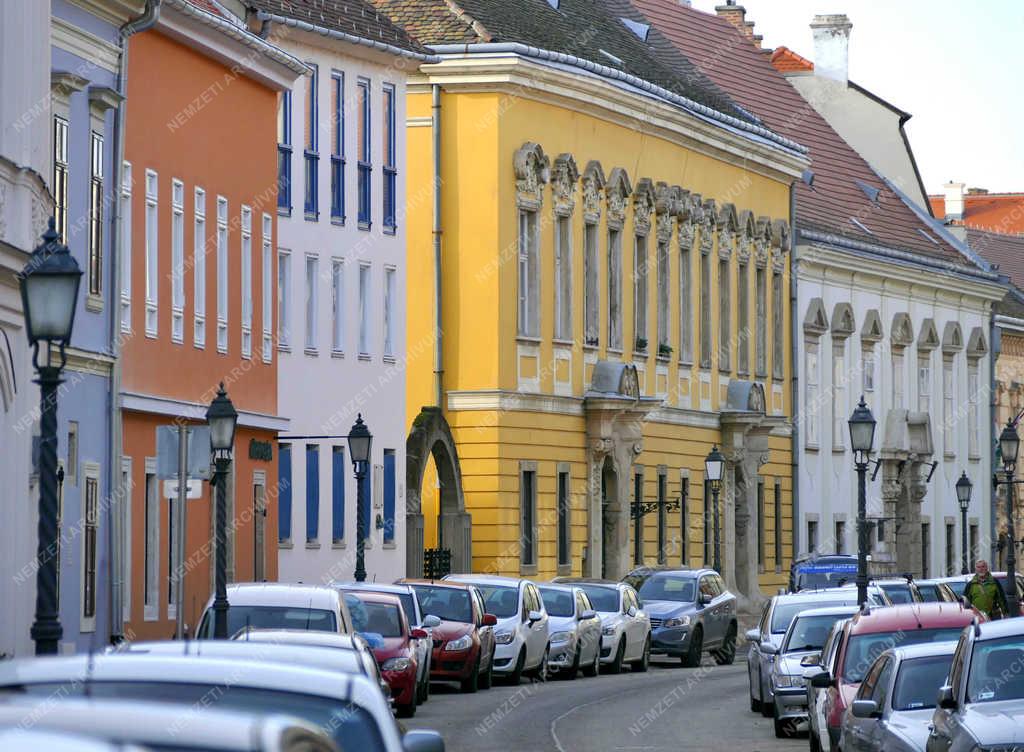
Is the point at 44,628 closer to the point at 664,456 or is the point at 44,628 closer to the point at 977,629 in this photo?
the point at 977,629

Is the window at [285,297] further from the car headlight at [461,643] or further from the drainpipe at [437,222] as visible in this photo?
the car headlight at [461,643]

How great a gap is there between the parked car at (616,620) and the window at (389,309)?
28.3 ft

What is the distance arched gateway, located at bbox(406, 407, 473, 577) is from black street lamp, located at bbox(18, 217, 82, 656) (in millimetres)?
30377

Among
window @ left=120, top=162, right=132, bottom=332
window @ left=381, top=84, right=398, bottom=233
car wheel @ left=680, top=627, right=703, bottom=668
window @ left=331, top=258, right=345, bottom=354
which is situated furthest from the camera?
window @ left=381, top=84, right=398, bottom=233

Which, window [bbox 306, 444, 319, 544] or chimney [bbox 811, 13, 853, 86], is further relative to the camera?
chimney [bbox 811, 13, 853, 86]

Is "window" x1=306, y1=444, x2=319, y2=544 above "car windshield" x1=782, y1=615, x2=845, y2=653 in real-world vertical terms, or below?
above

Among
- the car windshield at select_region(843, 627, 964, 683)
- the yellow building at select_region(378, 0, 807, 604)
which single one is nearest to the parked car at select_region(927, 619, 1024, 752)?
the car windshield at select_region(843, 627, 964, 683)

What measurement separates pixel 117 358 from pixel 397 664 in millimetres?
7847

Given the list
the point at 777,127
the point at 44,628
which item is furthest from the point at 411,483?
the point at 44,628

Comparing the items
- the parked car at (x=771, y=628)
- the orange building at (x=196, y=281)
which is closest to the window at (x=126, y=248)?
the orange building at (x=196, y=281)

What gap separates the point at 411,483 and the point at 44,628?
33225mm

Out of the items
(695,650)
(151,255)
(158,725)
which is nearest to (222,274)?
(151,255)

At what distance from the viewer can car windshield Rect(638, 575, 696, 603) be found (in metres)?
46.3

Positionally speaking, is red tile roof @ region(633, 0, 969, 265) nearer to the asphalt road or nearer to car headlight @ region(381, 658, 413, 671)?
the asphalt road
